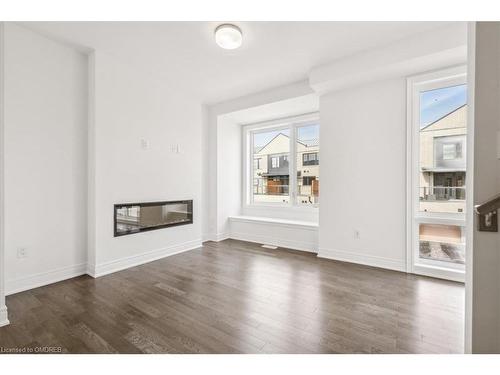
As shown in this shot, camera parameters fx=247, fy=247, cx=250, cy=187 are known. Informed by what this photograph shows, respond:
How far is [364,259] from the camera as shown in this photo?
335 cm

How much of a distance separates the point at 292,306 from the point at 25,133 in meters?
3.12

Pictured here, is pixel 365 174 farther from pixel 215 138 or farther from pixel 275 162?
pixel 215 138

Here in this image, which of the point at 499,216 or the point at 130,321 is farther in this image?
the point at 130,321

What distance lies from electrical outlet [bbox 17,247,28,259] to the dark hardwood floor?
14.3 inches

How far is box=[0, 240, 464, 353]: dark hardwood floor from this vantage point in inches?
65.9

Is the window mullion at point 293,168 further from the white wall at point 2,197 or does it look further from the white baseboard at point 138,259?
the white wall at point 2,197

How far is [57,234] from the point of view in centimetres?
277

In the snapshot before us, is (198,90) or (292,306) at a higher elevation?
(198,90)

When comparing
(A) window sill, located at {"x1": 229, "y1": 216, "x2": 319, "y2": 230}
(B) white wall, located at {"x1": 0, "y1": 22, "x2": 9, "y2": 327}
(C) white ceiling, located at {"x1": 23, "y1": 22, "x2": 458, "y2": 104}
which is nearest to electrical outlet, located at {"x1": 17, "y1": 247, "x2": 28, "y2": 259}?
(B) white wall, located at {"x1": 0, "y1": 22, "x2": 9, "y2": 327}

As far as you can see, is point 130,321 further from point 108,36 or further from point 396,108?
point 396,108

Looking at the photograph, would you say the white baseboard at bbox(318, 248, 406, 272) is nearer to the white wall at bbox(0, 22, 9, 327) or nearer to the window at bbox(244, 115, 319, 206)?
the window at bbox(244, 115, 319, 206)
